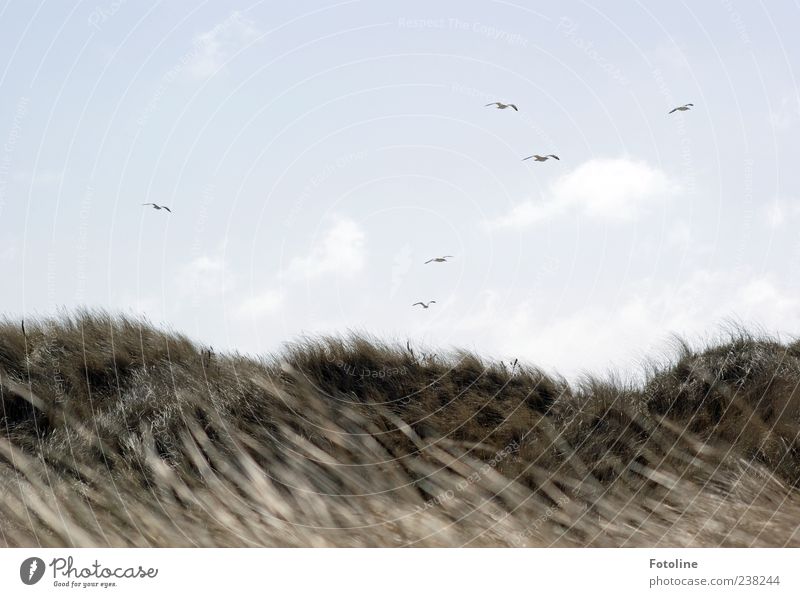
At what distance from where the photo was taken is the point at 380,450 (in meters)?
6.85

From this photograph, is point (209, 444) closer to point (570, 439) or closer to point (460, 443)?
point (460, 443)

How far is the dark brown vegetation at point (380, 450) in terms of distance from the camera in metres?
6.05

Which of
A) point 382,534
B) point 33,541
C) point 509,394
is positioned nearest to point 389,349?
point 509,394

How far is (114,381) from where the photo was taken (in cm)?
796

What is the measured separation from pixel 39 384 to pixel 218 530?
283cm

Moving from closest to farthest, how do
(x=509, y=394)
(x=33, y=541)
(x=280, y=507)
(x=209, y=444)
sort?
(x=33, y=541), (x=280, y=507), (x=209, y=444), (x=509, y=394)
